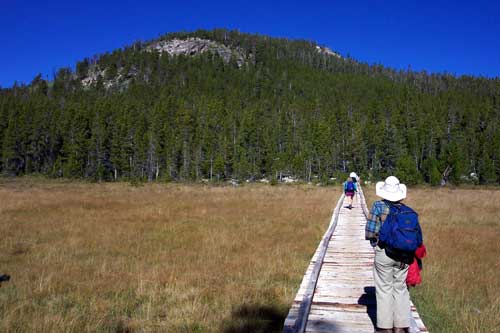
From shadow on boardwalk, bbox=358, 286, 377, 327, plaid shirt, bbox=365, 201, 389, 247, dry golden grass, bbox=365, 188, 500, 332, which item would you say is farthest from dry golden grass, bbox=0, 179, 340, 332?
dry golden grass, bbox=365, 188, 500, 332

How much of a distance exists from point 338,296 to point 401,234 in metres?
2.51

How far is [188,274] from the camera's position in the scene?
27.0ft

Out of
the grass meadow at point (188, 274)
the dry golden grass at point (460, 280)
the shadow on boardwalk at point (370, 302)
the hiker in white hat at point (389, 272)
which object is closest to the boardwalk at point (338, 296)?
the shadow on boardwalk at point (370, 302)

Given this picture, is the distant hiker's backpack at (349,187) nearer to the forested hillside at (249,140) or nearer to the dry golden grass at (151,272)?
the dry golden grass at (151,272)

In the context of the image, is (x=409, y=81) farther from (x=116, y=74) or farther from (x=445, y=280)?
(x=445, y=280)

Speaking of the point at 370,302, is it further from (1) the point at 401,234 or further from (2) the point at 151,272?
(2) the point at 151,272

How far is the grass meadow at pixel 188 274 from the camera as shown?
18.7 feet

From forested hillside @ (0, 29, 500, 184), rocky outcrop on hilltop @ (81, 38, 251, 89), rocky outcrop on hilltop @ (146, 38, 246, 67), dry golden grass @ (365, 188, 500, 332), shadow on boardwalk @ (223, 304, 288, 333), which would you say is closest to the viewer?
shadow on boardwalk @ (223, 304, 288, 333)

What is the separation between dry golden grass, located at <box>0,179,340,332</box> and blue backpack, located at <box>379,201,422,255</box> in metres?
2.18

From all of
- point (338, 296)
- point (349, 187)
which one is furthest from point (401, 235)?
point (349, 187)

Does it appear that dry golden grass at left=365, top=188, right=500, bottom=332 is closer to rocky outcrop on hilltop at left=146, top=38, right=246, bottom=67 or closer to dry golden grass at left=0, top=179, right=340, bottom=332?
dry golden grass at left=0, top=179, right=340, bottom=332

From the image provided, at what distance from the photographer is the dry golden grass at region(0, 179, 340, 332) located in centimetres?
575

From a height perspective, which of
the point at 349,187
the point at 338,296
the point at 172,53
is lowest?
the point at 338,296

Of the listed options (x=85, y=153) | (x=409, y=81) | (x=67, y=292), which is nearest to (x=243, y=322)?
(x=67, y=292)
